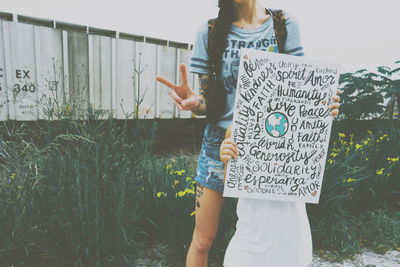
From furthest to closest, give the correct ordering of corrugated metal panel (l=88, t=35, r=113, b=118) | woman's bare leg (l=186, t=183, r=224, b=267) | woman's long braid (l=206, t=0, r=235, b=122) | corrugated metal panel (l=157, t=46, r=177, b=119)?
corrugated metal panel (l=157, t=46, r=177, b=119), corrugated metal panel (l=88, t=35, r=113, b=118), woman's bare leg (l=186, t=183, r=224, b=267), woman's long braid (l=206, t=0, r=235, b=122)

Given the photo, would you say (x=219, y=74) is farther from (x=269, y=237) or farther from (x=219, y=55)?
(x=269, y=237)

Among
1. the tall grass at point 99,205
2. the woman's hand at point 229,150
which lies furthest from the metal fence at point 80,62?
the woman's hand at point 229,150

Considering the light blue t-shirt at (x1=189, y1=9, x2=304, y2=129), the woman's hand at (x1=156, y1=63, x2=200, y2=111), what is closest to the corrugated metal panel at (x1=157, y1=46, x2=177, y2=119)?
the light blue t-shirt at (x1=189, y1=9, x2=304, y2=129)

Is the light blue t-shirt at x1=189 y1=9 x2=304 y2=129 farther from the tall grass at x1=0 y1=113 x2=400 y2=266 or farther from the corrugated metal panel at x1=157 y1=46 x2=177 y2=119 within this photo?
the corrugated metal panel at x1=157 y1=46 x2=177 y2=119

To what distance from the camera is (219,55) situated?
5.12ft

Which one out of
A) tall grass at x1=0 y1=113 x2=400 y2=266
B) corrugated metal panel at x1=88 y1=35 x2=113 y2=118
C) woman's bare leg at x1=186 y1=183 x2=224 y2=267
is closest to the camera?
woman's bare leg at x1=186 y1=183 x2=224 y2=267

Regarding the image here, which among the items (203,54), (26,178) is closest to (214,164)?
(203,54)

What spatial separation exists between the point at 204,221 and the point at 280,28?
1.06 m

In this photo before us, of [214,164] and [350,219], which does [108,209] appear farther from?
[350,219]

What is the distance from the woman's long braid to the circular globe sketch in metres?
0.31

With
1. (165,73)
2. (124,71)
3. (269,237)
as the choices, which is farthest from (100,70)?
(269,237)

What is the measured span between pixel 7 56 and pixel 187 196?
15.3ft

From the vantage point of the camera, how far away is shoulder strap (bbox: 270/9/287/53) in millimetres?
1518

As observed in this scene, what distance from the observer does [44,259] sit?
2303 millimetres
